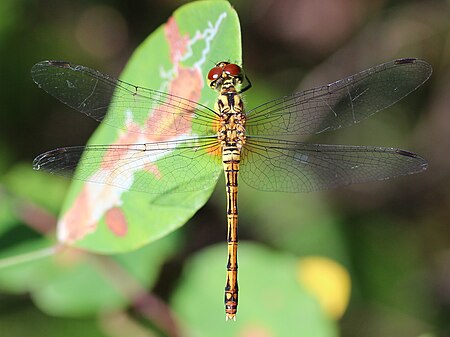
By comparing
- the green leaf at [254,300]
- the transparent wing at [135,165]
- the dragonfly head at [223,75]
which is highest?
the dragonfly head at [223,75]

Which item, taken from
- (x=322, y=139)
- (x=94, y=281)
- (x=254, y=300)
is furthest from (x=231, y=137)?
(x=322, y=139)

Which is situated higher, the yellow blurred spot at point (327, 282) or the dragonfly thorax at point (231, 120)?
the dragonfly thorax at point (231, 120)

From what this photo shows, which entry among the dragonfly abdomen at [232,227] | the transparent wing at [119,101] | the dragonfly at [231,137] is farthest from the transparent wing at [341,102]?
the transparent wing at [119,101]

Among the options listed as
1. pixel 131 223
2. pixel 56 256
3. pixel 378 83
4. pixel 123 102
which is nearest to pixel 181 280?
pixel 56 256

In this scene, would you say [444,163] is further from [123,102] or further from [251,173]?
[123,102]

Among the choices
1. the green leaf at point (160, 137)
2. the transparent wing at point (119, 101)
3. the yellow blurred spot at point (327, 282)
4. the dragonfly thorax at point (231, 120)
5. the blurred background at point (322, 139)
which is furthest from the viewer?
the blurred background at point (322, 139)

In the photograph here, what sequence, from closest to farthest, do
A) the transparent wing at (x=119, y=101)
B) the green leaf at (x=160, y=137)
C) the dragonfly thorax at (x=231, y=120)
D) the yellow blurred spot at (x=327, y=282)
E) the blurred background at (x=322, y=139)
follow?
1. the green leaf at (x=160, y=137)
2. the transparent wing at (x=119, y=101)
3. the dragonfly thorax at (x=231, y=120)
4. the yellow blurred spot at (x=327, y=282)
5. the blurred background at (x=322, y=139)

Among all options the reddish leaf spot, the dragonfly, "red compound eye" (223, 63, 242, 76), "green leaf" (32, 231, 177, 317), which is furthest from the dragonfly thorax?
"green leaf" (32, 231, 177, 317)

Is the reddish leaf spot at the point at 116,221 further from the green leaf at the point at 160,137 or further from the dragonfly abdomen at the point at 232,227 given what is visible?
the dragonfly abdomen at the point at 232,227
